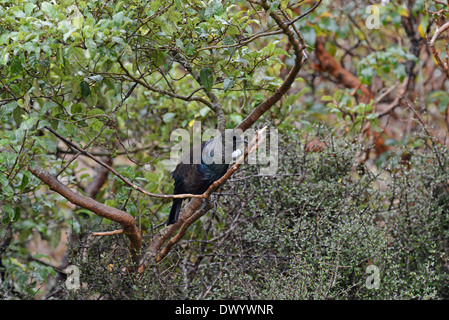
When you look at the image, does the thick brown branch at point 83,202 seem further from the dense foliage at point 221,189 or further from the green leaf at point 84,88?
the green leaf at point 84,88

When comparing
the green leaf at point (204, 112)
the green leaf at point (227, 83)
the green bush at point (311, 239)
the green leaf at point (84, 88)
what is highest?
the green leaf at point (204, 112)

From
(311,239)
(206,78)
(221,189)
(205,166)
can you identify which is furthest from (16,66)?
(311,239)

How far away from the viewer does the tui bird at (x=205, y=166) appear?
95.0 inches

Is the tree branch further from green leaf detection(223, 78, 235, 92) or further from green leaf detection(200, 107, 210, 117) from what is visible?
green leaf detection(200, 107, 210, 117)

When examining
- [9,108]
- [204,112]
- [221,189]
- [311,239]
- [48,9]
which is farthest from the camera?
[204,112]

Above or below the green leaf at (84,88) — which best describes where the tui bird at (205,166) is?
below

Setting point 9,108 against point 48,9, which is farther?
point 9,108

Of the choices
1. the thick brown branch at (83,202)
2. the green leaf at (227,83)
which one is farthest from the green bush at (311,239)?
the green leaf at (227,83)

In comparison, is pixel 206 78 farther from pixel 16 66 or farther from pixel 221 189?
pixel 221 189

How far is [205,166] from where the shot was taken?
2.50 metres

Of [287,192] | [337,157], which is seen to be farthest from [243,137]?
[337,157]

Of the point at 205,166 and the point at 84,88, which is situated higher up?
the point at 84,88

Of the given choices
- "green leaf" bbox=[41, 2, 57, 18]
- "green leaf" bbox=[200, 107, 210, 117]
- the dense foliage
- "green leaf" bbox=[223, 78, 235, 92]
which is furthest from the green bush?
"green leaf" bbox=[41, 2, 57, 18]
